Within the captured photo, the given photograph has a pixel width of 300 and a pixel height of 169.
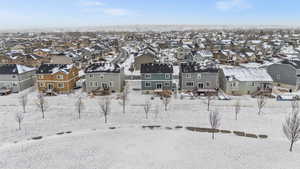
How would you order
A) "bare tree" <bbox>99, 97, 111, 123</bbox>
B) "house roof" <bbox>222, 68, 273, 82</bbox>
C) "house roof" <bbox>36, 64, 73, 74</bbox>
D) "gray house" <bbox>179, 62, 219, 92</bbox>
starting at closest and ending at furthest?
"bare tree" <bbox>99, 97, 111, 123</bbox>
"house roof" <bbox>222, 68, 273, 82</bbox>
"gray house" <bbox>179, 62, 219, 92</bbox>
"house roof" <bbox>36, 64, 73, 74</bbox>

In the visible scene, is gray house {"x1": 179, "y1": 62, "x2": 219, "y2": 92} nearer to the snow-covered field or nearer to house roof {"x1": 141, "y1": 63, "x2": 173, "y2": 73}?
house roof {"x1": 141, "y1": 63, "x2": 173, "y2": 73}

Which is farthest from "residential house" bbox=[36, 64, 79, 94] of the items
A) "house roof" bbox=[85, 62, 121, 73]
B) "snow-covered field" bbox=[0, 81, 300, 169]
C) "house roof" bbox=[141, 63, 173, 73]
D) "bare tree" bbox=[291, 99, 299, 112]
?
"bare tree" bbox=[291, 99, 299, 112]

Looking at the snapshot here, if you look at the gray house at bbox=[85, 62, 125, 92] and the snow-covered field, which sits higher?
the gray house at bbox=[85, 62, 125, 92]

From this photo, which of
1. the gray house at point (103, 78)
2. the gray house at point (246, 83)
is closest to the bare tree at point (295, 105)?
the gray house at point (246, 83)

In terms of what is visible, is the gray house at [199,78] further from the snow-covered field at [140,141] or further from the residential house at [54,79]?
the residential house at [54,79]

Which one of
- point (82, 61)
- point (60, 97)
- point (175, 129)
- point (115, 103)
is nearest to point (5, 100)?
point (60, 97)

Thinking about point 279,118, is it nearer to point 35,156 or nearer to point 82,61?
point 35,156
